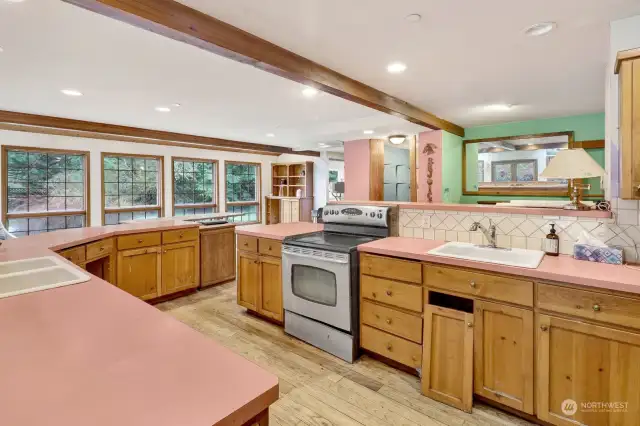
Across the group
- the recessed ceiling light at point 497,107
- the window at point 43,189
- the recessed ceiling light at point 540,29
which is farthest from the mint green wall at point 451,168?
the window at point 43,189

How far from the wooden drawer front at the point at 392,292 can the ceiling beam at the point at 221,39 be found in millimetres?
1653

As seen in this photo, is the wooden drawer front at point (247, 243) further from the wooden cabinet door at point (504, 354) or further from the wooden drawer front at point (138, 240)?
the wooden cabinet door at point (504, 354)

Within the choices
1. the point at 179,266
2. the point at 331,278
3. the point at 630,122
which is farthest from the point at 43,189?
the point at 630,122

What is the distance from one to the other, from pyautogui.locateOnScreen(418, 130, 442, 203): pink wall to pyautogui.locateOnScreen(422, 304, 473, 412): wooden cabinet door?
3745mm

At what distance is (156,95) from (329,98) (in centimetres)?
187

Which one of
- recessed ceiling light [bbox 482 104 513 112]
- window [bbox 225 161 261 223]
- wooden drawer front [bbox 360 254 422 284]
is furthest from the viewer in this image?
window [bbox 225 161 261 223]

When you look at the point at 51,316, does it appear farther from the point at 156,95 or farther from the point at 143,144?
the point at 143,144

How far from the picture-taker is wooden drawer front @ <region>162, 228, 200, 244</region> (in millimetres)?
3783

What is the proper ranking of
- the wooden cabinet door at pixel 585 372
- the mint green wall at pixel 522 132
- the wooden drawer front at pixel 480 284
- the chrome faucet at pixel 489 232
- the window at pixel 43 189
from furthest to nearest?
the window at pixel 43 189
the mint green wall at pixel 522 132
the chrome faucet at pixel 489 232
the wooden drawer front at pixel 480 284
the wooden cabinet door at pixel 585 372

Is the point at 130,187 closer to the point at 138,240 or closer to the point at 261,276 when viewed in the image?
the point at 138,240

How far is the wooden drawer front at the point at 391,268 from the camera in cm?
219

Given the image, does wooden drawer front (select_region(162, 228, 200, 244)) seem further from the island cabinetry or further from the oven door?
the oven door

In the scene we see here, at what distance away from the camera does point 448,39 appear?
229cm
